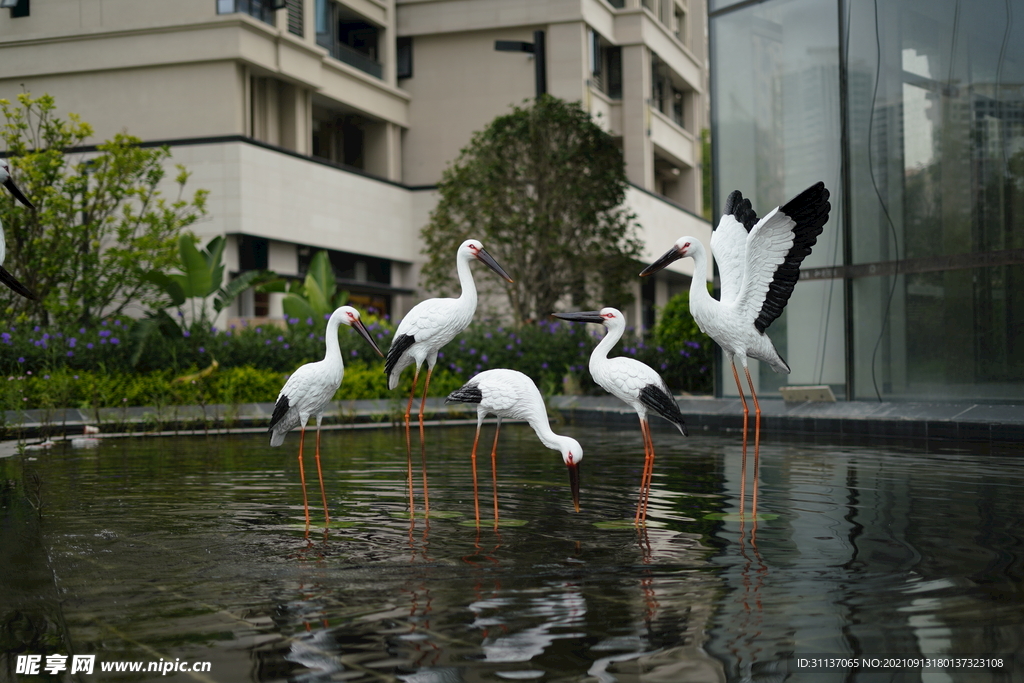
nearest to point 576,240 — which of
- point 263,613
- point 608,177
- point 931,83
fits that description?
point 608,177

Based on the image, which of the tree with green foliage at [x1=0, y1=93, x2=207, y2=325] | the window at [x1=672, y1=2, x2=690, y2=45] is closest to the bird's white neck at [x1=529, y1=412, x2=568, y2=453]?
the tree with green foliage at [x1=0, y1=93, x2=207, y2=325]

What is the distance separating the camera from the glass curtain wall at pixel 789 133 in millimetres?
15352

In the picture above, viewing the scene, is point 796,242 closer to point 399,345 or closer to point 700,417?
point 399,345

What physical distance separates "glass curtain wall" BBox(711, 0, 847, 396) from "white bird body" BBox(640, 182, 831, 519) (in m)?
8.82

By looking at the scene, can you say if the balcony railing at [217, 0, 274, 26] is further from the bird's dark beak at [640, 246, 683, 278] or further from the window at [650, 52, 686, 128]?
the bird's dark beak at [640, 246, 683, 278]

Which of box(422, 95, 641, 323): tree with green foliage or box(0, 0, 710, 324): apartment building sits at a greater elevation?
box(0, 0, 710, 324): apartment building

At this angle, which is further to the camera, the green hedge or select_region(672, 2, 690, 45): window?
select_region(672, 2, 690, 45): window

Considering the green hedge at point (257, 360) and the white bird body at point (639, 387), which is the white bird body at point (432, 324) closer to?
the white bird body at point (639, 387)

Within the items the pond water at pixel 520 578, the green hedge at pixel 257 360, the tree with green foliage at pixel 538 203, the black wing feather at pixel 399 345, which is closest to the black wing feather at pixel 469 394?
the black wing feather at pixel 399 345

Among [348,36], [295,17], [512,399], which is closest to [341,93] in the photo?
[295,17]

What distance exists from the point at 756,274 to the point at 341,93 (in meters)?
24.1

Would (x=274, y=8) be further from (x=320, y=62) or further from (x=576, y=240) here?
(x=576, y=240)

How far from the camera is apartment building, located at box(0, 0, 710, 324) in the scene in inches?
987

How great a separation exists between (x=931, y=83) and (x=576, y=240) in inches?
348
